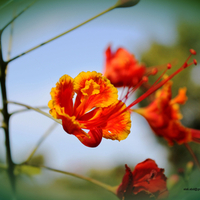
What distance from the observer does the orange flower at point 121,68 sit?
70cm

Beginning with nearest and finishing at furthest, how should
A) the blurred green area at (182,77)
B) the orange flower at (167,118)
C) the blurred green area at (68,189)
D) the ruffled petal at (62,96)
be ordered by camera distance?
the ruffled petal at (62,96), the blurred green area at (68,189), the orange flower at (167,118), the blurred green area at (182,77)

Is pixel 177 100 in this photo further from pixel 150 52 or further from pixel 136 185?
pixel 150 52

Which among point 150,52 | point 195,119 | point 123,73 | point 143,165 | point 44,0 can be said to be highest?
point 44,0

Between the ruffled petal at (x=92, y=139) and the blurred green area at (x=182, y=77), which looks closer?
the ruffled petal at (x=92, y=139)

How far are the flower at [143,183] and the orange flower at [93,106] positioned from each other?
92 mm

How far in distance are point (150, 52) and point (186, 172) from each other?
6.29 feet

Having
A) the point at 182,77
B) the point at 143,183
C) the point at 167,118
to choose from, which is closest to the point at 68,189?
the point at 143,183

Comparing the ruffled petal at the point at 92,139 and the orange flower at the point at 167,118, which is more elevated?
the ruffled petal at the point at 92,139

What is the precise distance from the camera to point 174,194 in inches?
20.1

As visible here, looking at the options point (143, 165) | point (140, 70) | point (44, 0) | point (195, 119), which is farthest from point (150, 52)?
point (143, 165)

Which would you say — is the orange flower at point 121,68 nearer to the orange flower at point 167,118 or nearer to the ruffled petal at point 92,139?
the orange flower at point 167,118

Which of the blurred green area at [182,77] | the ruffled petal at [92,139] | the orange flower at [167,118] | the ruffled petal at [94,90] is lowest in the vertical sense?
the blurred green area at [182,77]

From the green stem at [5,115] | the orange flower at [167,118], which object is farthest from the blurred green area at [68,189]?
the orange flower at [167,118]

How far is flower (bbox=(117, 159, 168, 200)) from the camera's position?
412mm
